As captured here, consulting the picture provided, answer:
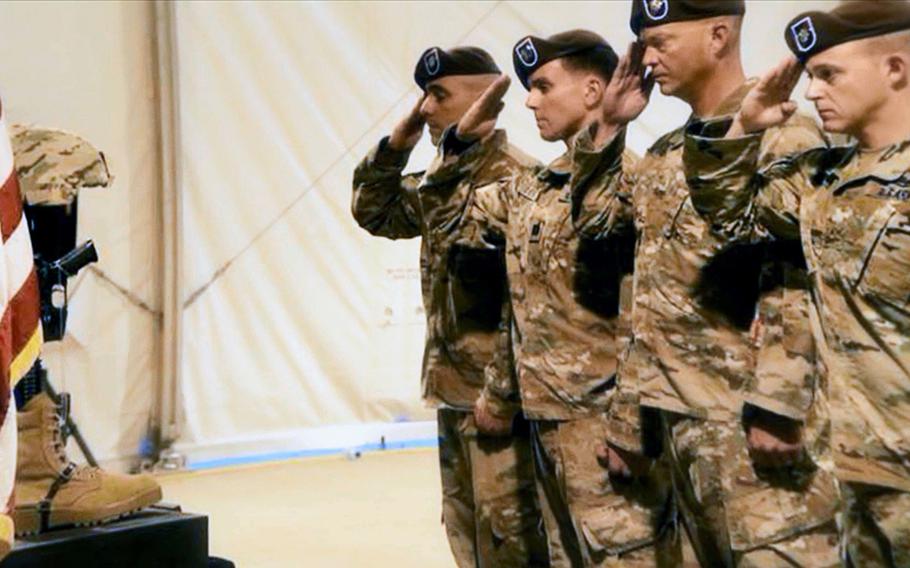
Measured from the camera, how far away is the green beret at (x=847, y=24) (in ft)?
7.38

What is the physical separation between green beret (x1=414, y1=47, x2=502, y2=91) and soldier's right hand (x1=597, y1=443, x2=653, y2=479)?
4.33 feet

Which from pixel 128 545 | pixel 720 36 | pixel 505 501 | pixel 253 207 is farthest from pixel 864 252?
pixel 253 207

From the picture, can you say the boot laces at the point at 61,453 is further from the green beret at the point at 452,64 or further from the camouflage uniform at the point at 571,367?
the green beret at the point at 452,64

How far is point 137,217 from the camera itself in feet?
22.2

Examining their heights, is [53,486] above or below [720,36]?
below

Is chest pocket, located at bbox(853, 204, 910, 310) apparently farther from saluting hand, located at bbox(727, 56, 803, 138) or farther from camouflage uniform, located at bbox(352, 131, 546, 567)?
camouflage uniform, located at bbox(352, 131, 546, 567)

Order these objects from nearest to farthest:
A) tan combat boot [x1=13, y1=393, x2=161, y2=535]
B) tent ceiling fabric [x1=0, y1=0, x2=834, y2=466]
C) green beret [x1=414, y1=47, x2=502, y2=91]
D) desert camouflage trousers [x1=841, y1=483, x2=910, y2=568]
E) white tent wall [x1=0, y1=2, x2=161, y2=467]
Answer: desert camouflage trousers [x1=841, y1=483, x2=910, y2=568] < tan combat boot [x1=13, y1=393, x2=161, y2=535] < green beret [x1=414, y1=47, x2=502, y2=91] < white tent wall [x1=0, y1=2, x2=161, y2=467] < tent ceiling fabric [x1=0, y1=0, x2=834, y2=466]

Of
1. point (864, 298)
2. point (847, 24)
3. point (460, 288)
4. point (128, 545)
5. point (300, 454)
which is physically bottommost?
point (300, 454)

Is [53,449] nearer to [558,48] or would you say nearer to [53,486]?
[53,486]

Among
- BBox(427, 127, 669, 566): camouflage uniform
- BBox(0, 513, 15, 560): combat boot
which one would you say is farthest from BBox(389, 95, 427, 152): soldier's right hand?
BBox(0, 513, 15, 560): combat boot

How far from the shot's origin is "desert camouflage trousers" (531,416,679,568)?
3.03 meters

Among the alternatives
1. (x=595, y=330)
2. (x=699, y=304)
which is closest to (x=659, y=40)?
(x=699, y=304)

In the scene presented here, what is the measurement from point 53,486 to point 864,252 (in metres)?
1.95

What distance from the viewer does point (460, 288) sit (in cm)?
374
